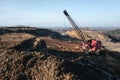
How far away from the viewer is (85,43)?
63.4m

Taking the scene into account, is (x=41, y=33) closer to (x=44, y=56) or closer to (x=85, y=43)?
(x=85, y=43)

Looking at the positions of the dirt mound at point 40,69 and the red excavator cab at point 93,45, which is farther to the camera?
the red excavator cab at point 93,45

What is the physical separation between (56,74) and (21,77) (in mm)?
5296

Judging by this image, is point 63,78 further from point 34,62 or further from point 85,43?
point 85,43

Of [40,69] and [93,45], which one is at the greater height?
[40,69]

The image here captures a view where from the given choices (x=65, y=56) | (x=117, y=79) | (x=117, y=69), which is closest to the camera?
(x=117, y=79)

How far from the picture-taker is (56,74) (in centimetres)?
3509

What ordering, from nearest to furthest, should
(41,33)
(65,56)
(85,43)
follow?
(65,56)
(85,43)
(41,33)

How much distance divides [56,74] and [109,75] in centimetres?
1044

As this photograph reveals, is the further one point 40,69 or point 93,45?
point 93,45

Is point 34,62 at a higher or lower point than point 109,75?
higher

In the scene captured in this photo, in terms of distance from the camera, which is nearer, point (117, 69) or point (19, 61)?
point (19, 61)

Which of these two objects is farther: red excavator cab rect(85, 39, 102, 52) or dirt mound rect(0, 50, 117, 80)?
red excavator cab rect(85, 39, 102, 52)

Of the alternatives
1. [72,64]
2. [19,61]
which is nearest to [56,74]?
[72,64]
